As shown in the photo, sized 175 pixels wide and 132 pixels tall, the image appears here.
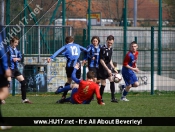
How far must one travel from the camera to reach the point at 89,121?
33.1 feet

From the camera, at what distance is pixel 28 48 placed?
20.3 meters

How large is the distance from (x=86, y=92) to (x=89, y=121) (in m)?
4.06

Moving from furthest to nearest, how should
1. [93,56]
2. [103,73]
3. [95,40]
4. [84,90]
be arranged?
[93,56], [95,40], [103,73], [84,90]

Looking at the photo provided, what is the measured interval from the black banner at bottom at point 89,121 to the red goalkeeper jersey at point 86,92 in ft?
10.6

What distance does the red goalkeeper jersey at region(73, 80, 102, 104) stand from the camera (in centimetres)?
1385

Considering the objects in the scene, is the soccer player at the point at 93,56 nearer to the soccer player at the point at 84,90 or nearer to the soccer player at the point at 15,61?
the soccer player at the point at 84,90

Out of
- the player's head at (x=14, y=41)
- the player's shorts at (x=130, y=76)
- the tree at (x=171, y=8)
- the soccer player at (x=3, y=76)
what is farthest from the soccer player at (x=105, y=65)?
the tree at (x=171, y=8)

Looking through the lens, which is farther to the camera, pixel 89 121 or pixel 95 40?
pixel 95 40

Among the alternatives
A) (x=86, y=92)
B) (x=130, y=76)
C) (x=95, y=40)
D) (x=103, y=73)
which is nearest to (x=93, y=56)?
(x=95, y=40)

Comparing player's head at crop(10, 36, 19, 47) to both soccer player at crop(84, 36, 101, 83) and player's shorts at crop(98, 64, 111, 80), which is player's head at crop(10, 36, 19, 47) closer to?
soccer player at crop(84, 36, 101, 83)

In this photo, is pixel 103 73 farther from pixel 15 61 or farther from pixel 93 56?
pixel 15 61

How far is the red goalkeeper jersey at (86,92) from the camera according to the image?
13.8 meters

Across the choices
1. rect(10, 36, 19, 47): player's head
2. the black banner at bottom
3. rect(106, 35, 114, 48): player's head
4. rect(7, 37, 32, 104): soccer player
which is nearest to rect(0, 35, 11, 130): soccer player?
the black banner at bottom

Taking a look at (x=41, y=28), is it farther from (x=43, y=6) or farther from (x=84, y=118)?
(x=84, y=118)
